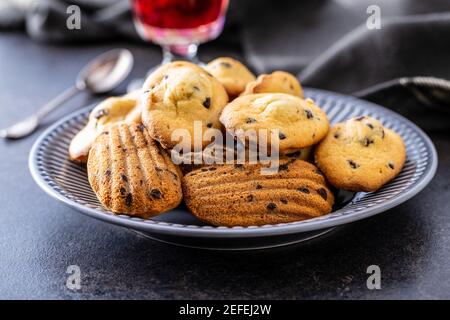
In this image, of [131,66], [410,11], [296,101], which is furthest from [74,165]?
[410,11]

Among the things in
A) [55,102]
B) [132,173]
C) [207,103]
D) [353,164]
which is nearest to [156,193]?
[132,173]

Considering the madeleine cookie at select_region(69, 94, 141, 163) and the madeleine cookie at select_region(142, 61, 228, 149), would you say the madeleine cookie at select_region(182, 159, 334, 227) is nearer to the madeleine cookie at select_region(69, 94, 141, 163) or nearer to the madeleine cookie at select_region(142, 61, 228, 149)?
the madeleine cookie at select_region(142, 61, 228, 149)

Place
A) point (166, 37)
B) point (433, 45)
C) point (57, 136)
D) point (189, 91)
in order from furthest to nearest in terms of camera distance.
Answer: point (166, 37) < point (433, 45) < point (57, 136) < point (189, 91)

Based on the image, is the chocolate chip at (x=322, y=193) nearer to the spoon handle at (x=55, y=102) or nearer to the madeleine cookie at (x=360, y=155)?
the madeleine cookie at (x=360, y=155)

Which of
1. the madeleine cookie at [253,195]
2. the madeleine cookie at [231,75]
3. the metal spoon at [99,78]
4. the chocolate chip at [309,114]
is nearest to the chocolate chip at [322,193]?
the madeleine cookie at [253,195]

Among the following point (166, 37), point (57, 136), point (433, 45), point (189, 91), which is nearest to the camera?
point (189, 91)

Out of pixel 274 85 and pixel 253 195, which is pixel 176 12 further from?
pixel 253 195

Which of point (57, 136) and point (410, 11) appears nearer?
point (57, 136)
